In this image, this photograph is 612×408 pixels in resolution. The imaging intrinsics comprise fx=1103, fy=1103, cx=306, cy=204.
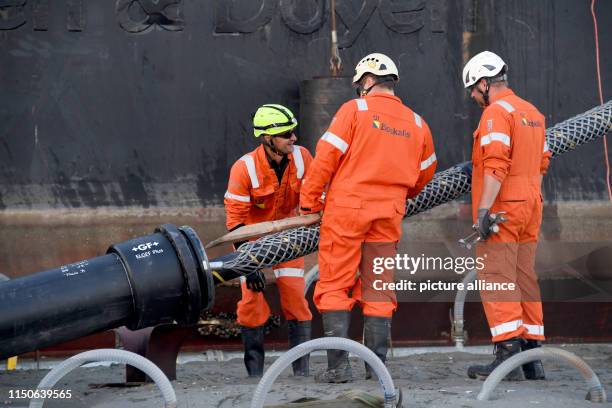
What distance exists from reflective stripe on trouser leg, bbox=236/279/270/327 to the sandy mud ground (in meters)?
0.36

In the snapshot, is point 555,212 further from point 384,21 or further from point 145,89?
point 145,89

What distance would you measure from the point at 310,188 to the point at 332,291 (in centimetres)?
58

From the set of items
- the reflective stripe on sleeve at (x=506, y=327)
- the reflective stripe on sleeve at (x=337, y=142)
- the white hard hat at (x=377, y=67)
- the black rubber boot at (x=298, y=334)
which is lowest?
the black rubber boot at (x=298, y=334)

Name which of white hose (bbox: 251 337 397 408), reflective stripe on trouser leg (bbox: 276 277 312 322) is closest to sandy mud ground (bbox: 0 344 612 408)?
reflective stripe on trouser leg (bbox: 276 277 312 322)

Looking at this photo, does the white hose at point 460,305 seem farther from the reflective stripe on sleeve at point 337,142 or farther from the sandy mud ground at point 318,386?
the reflective stripe on sleeve at point 337,142

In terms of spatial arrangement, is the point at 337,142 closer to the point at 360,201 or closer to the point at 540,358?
the point at 360,201

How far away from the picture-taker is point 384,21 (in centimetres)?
845

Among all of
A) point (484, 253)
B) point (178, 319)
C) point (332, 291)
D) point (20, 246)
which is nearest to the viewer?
point (178, 319)

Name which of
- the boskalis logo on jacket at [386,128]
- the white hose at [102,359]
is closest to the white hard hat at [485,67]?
the boskalis logo on jacket at [386,128]

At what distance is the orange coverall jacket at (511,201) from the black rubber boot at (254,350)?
1.46 m

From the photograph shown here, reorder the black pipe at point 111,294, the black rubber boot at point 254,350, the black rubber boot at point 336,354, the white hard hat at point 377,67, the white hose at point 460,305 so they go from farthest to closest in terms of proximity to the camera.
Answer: the white hose at point 460,305 → the black rubber boot at point 254,350 → the white hard hat at point 377,67 → the black rubber boot at point 336,354 → the black pipe at point 111,294

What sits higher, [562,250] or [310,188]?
[310,188]

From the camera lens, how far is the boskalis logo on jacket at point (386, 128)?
19.9ft

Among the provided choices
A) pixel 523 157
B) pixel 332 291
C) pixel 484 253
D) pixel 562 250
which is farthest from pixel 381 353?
pixel 562 250
